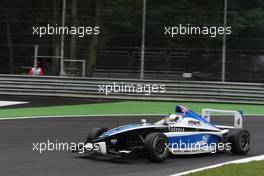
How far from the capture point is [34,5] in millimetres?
27719

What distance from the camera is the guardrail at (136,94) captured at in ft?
79.1

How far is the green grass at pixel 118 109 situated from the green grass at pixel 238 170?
1022 centimetres

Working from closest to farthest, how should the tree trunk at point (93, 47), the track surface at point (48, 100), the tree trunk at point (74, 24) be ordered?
the track surface at point (48, 100) < the tree trunk at point (93, 47) < the tree trunk at point (74, 24)

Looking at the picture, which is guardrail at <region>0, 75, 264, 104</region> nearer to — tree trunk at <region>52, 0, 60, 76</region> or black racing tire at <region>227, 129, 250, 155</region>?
tree trunk at <region>52, 0, 60, 76</region>

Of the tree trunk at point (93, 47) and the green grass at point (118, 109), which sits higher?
the tree trunk at point (93, 47)

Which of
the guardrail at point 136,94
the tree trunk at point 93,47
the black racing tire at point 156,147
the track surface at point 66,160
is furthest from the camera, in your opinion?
the tree trunk at point 93,47

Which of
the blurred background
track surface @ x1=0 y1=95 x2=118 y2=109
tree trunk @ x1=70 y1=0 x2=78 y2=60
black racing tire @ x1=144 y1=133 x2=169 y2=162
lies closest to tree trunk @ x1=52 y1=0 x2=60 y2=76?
the blurred background

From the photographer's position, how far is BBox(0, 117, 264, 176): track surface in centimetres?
946

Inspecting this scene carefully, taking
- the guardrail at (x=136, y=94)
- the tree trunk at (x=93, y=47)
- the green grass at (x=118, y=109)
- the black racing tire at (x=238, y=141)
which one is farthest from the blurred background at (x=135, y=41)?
the black racing tire at (x=238, y=141)

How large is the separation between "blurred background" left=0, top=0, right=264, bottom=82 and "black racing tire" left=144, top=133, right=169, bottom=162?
15.2 metres

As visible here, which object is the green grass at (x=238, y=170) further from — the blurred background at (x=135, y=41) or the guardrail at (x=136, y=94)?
the blurred background at (x=135, y=41)

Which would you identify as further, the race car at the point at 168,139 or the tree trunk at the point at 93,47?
the tree trunk at the point at 93,47

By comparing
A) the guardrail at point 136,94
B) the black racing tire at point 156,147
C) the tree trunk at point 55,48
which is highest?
the tree trunk at point 55,48

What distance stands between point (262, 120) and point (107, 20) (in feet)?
35.8
